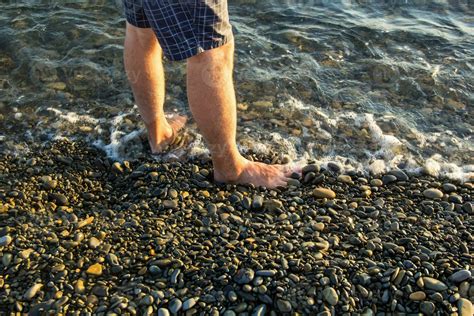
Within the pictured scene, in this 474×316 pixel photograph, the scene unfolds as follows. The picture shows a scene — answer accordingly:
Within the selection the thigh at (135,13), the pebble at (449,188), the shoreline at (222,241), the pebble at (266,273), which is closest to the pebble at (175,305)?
the shoreline at (222,241)

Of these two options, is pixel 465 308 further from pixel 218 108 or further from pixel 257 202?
pixel 218 108

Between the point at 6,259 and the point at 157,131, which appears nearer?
the point at 6,259

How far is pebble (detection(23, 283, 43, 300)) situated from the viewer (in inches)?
110

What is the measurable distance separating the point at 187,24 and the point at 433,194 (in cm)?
223

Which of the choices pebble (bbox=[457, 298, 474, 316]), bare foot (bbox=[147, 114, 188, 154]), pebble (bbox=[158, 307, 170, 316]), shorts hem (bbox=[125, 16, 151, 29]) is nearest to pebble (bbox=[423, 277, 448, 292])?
pebble (bbox=[457, 298, 474, 316])

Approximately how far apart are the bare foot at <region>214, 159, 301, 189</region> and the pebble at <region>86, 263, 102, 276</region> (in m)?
1.20

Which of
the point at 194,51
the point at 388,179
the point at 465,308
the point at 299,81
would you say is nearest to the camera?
the point at 465,308

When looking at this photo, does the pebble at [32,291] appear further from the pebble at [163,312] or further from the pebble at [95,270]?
the pebble at [163,312]

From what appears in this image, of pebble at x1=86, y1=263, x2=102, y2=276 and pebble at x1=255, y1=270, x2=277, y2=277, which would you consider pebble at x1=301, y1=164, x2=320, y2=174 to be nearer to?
pebble at x1=255, y1=270, x2=277, y2=277

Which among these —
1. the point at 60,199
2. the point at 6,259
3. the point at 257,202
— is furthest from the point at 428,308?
the point at 60,199

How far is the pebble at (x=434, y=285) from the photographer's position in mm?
2854

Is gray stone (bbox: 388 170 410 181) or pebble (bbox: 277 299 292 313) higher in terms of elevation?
pebble (bbox: 277 299 292 313)

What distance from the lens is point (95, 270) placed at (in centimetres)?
300

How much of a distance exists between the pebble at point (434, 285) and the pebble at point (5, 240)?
2.52 meters
